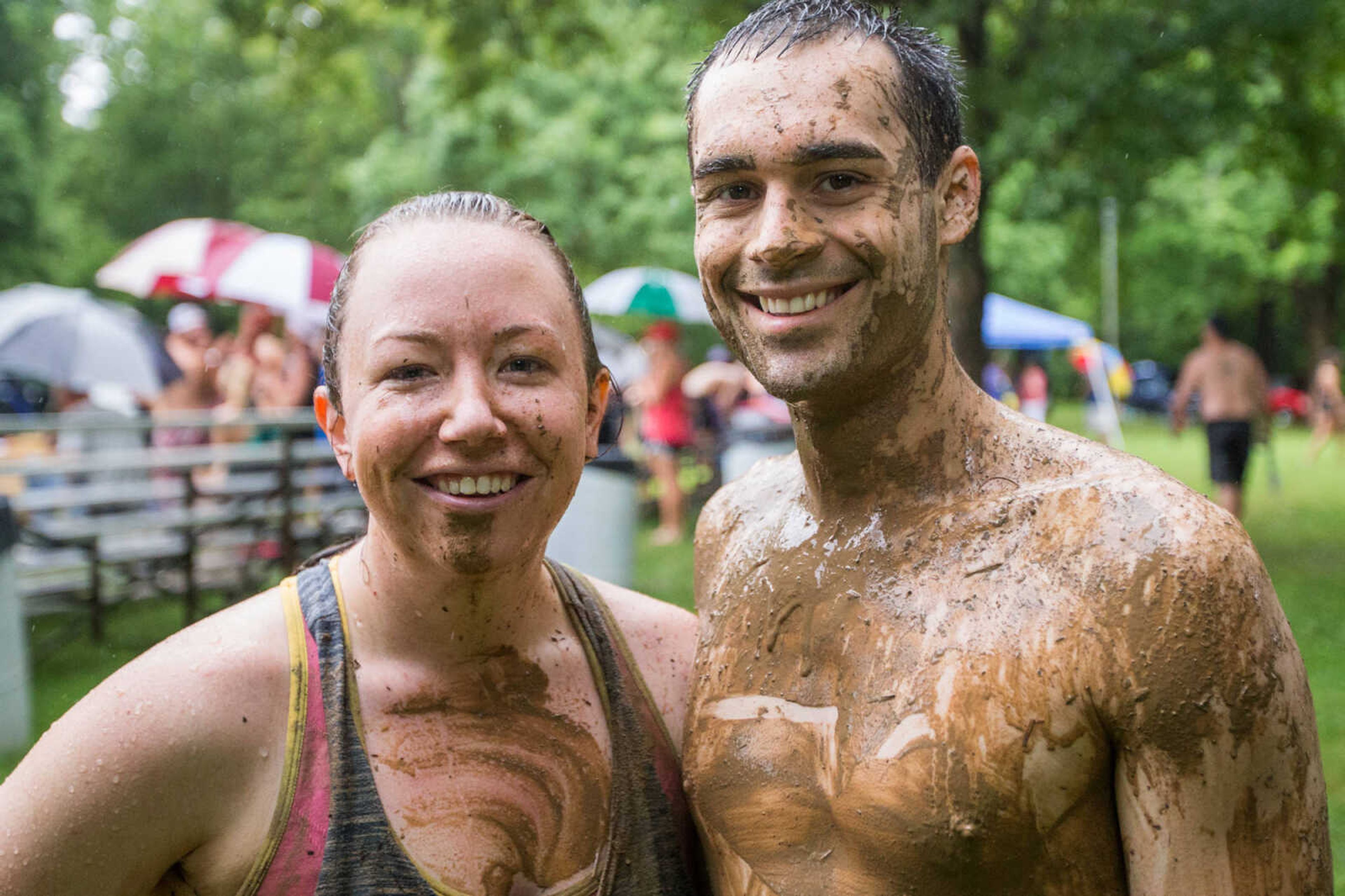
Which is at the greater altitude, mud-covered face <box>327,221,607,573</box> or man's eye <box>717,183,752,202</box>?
man's eye <box>717,183,752,202</box>

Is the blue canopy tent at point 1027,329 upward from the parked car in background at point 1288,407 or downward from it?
upward

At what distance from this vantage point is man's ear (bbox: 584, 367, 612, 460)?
220 centimetres

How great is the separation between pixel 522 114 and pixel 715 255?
71.0 feet

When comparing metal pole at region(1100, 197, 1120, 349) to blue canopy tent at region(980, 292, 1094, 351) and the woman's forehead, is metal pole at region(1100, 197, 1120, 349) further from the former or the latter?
the woman's forehead

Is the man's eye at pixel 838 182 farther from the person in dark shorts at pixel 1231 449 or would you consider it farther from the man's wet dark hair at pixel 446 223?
the person in dark shorts at pixel 1231 449

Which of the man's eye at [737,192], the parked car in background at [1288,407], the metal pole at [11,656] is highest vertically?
the man's eye at [737,192]

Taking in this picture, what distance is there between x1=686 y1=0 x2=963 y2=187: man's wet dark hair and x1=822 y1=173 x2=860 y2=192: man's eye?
0.13m

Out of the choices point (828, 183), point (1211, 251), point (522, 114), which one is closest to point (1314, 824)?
point (828, 183)

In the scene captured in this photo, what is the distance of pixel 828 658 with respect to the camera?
2010 millimetres

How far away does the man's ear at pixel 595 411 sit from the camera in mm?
2197

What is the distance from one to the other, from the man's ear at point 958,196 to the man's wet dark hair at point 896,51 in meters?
0.02

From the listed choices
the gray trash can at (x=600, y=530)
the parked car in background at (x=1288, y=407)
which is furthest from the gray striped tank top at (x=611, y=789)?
the parked car in background at (x=1288, y=407)

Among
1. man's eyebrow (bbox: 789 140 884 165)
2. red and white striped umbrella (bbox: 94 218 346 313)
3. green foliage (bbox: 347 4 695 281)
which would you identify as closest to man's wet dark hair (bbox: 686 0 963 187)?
man's eyebrow (bbox: 789 140 884 165)

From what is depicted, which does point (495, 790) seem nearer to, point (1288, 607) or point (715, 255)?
point (715, 255)
